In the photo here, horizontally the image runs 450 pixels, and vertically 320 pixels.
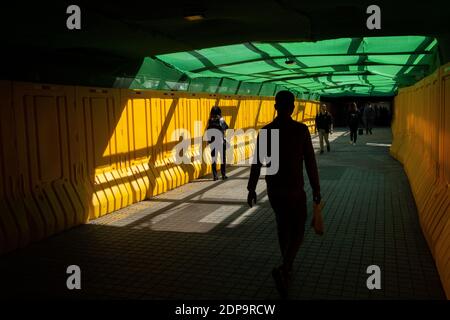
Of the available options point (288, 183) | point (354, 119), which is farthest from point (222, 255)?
point (354, 119)

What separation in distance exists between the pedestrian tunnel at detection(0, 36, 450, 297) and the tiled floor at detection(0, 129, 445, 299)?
373 mm

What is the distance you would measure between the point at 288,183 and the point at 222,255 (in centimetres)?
180

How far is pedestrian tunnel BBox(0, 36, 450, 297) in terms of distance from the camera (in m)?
6.10

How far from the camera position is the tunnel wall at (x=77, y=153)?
243 inches

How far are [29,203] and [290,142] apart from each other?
4210 mm

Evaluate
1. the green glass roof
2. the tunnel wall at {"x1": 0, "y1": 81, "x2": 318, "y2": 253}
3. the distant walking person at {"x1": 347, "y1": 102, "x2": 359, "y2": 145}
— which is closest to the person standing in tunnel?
the tunnel wall at {"x1": 0, "y1": 81, "x2": 318, "y2": 253}

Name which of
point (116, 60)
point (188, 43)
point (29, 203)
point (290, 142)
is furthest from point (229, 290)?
point (116, 60)

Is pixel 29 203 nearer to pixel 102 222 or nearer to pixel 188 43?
pixel 102 222

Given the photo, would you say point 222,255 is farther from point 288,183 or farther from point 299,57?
point 299,57

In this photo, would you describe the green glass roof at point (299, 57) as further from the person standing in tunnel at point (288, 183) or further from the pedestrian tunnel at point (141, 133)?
the person standing in tunnel at point (288, 183)

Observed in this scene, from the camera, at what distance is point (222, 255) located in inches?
223

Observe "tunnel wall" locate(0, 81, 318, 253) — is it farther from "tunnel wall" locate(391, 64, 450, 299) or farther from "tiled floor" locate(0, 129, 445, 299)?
"tunnel wall" locate(391, 64, 450, 299)

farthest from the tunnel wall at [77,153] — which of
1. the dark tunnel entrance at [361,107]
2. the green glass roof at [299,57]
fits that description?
the dark tunnel entrance at [361,107]

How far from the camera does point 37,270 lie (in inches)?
207
